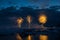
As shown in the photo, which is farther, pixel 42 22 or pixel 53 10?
pixel 53 10

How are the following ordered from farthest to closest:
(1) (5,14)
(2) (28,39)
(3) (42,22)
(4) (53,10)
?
(1) (5,14) < (4) (53,10) < (3) (42,22) < (2) (28,39)

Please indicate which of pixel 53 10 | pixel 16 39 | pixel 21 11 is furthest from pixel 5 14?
pixel 16 39

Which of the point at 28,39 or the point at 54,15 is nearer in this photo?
the point at 28,39

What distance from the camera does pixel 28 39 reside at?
65.5 ft

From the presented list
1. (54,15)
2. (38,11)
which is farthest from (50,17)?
(38,11)

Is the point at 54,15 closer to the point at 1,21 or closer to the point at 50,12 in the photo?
the point at 50,12

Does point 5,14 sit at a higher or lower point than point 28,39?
higher

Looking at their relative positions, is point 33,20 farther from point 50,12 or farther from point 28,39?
point 28,39

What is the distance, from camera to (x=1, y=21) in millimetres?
42344

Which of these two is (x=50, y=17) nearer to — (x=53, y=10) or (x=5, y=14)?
(x=53, y=10)

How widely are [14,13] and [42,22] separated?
8.55m

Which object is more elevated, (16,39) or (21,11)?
(21,11)

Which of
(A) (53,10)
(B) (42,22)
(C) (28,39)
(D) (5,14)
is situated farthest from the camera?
(D) (5,14)

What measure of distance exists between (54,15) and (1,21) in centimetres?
1133
